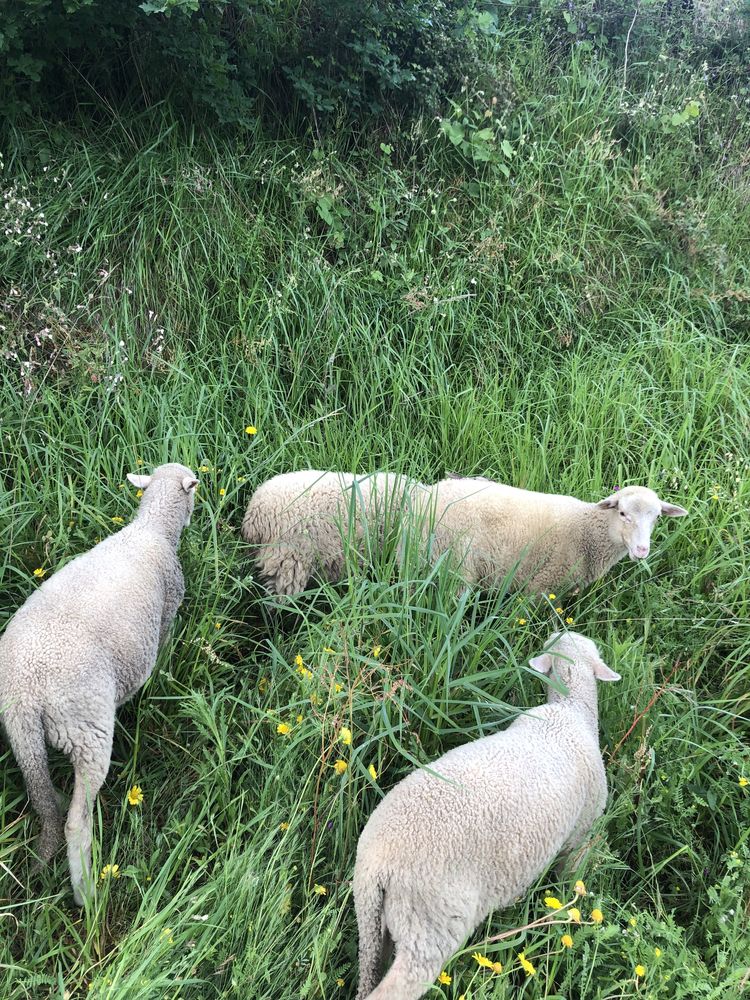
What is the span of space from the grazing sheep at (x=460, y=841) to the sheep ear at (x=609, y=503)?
1.17 metres

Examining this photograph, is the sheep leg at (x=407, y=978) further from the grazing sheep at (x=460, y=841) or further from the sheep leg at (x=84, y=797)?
the sheep leg at (x=84, y=797)

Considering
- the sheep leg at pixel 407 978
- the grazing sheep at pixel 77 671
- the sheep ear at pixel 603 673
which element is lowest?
the sheep leg at pixel 407 978

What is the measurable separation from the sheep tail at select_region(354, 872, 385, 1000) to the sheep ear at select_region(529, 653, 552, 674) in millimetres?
940

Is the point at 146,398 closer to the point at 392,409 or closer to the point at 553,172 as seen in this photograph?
the point at 392,409

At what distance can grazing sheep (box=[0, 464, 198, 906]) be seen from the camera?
81.4 inches

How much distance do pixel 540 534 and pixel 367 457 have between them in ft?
3.07

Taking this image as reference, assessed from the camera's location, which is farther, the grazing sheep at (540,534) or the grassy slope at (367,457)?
the grazing sheep at (540,534)

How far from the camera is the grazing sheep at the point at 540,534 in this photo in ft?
10.3

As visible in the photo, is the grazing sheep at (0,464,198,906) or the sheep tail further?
the grazing sheep at (0,464,198,906)

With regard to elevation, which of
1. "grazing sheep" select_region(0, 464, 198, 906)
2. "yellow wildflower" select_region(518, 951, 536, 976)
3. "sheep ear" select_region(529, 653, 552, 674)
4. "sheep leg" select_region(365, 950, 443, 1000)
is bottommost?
"yellow wildflower" select_region(518, 951, 536, 976)

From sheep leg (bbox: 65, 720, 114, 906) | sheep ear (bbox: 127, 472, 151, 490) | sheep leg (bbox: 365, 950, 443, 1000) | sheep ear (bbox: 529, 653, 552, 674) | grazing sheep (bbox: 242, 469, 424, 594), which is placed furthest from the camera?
grazing sheep (bbox: 242, 469, 424, 594)

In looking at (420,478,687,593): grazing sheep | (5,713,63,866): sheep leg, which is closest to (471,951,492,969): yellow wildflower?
(5,713,63,866): sheep leg

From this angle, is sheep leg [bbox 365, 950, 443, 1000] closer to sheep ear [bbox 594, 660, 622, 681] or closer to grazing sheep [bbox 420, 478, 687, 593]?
sheep ear [bbox 594, 660, 622, 681]

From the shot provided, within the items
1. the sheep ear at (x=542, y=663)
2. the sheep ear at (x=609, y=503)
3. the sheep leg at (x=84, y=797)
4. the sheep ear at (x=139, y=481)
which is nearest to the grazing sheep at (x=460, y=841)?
the sheep ear at (x=542, y=663)
